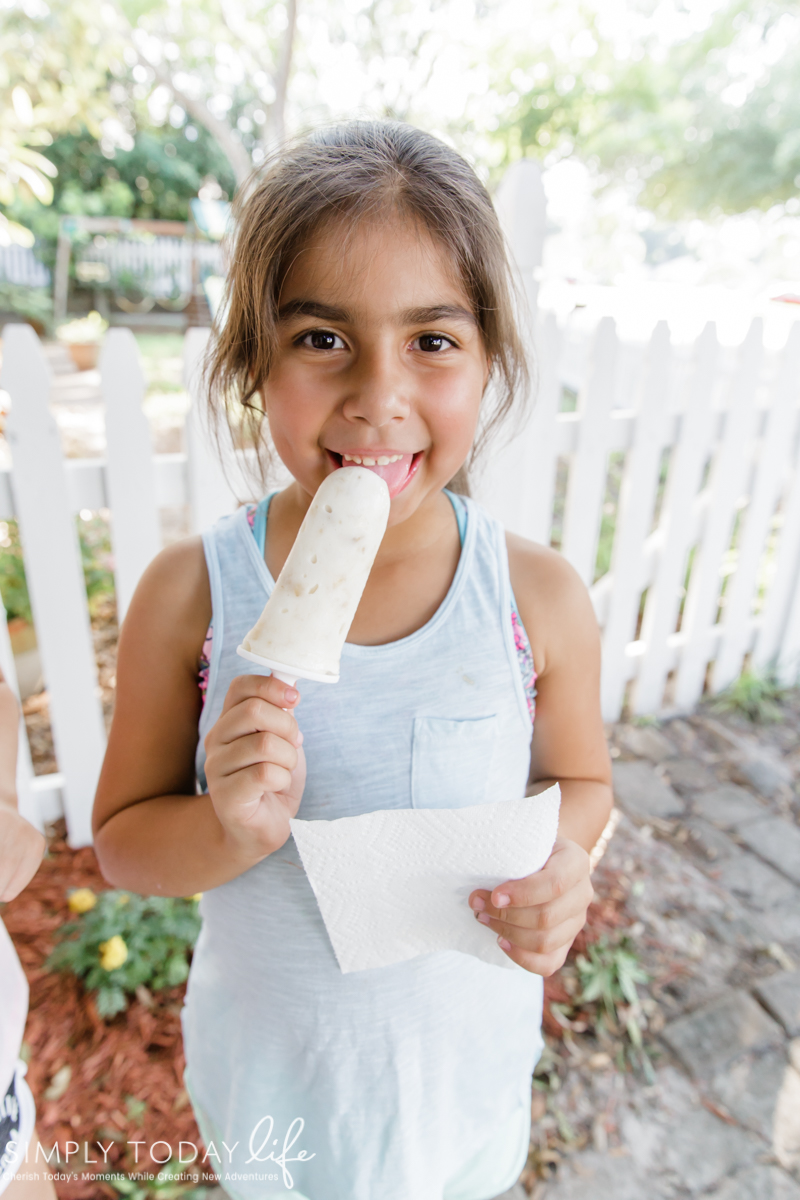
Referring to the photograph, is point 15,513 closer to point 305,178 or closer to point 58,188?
point 305,178

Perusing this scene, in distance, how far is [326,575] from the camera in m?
0.90

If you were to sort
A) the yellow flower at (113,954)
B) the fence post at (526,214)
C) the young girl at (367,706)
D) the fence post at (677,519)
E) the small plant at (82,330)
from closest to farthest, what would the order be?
the young girl at (367,706)
the yellow flower at (113,954)
the fence post at (526,214)
the fence post at (677,519)
the small plant at (82,330)

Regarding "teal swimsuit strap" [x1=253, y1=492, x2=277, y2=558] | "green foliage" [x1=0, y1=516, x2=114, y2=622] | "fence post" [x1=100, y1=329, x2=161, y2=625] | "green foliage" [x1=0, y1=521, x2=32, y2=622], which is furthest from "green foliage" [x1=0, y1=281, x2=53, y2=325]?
"teal swimsuit strap" [x1=253, y1=492, x2=277, y2=558]

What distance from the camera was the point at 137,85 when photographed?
1680cm

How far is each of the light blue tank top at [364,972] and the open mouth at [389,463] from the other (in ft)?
0.78

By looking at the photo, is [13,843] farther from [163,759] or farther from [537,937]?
[537,937]

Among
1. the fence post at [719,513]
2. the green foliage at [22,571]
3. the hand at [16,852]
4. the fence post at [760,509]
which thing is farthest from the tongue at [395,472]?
the fence post at [760,509]

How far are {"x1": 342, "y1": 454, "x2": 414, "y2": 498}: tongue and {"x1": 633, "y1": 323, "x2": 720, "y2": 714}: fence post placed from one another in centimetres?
255

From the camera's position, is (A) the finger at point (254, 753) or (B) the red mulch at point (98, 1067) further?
(B) the red mulch at point (98, 1067)

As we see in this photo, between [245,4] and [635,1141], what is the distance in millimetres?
11224

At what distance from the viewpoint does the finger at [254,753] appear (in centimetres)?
88

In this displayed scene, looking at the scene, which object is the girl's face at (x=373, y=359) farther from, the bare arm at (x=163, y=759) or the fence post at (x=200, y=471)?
the fence post at (x=200, y=471)

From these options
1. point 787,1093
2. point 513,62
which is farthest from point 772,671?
point 513,62

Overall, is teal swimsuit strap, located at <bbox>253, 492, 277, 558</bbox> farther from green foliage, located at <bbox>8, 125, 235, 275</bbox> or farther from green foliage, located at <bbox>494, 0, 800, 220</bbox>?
green foliage, located at <bbox>8, 125, 235, 275</bbox>
